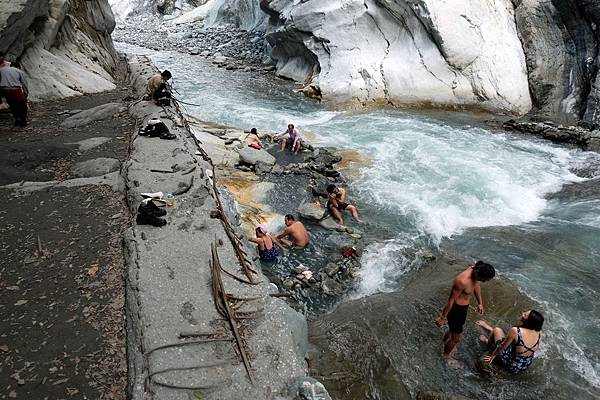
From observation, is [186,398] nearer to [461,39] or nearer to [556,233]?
[556,233]

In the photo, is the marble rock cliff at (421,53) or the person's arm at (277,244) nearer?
the person's arm at (277,244)

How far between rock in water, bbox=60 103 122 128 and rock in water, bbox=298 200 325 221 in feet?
16.4

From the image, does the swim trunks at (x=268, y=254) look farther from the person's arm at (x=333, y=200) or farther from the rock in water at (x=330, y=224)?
the person's arm at (x=333, y=200)

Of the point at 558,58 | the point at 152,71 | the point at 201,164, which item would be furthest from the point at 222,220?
the point at 558,58

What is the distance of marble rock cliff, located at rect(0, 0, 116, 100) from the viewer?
9.22 m

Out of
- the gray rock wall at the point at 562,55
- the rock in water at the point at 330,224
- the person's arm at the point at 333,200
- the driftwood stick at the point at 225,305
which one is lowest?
the rock in water at the point at 330,224

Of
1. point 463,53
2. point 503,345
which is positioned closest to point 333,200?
point 503,345

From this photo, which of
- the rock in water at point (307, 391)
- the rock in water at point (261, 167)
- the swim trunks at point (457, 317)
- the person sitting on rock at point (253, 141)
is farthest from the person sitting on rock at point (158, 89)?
the rock in water at point (307, 391)

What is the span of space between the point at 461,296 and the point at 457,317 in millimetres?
277

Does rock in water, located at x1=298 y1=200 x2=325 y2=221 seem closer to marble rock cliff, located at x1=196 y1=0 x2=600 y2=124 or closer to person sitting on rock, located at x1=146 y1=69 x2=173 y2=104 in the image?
person sitting on rock, located at x1=146 y1=69 x2=173 y2=104

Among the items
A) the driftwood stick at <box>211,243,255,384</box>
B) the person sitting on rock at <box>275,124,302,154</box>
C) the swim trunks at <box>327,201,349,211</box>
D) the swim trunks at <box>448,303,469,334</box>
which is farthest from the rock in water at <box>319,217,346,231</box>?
the driftwood stick at <box>211,243,255,384</box>

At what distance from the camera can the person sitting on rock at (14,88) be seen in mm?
7893

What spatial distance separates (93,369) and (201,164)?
155 inches

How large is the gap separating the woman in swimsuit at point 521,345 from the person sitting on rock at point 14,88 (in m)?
9.48
